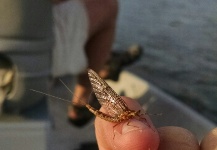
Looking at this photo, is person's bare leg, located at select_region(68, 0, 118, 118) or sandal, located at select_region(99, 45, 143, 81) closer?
person's bare leg, located at select_region(68, 0, 118, 118)

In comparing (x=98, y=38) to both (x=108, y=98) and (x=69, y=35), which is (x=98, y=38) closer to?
(x=69, y=35)

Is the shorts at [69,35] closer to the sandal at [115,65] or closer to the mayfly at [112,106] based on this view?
the sandal at [115,65]

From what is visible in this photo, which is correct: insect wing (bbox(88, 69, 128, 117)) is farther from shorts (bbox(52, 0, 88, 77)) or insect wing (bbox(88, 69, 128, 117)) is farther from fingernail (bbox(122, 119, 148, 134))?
shorts (bbox(52, 0, 88, 77))

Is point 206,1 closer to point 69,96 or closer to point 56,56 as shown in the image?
point 69,96

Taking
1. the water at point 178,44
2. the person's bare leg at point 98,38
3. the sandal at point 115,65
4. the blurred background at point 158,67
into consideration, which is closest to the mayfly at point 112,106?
the blurred background at point 158,67

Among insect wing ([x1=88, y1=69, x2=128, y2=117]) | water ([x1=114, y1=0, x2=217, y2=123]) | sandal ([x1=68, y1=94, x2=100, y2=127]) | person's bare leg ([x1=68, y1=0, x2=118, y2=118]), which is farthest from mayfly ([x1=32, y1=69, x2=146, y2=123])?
water ([x1=114, y1=0, x2=217, y2=123])

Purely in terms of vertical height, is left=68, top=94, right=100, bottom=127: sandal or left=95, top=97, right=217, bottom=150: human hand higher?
left=95, top=97, right=217, bottom=150: human hand

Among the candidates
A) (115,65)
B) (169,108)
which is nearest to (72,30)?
(169,108)

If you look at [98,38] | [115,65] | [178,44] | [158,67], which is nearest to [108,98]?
[98,38]
